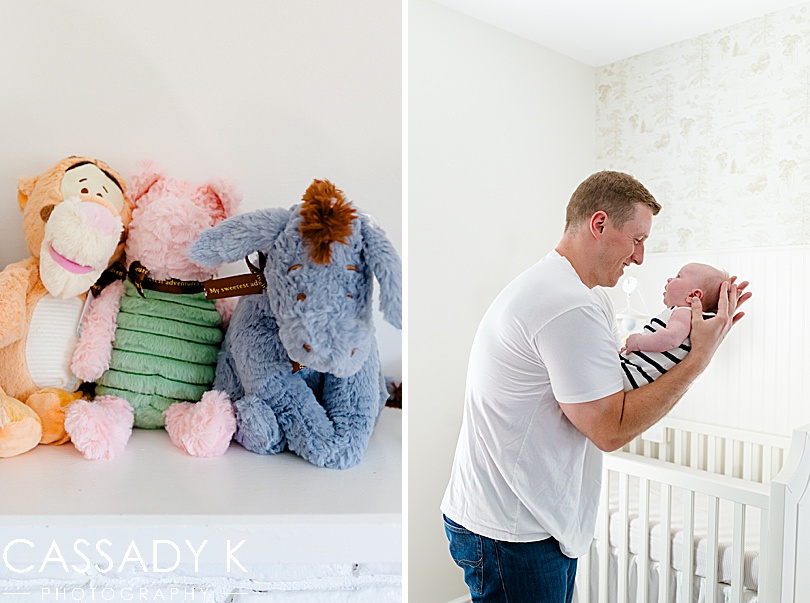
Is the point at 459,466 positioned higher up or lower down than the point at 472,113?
lower down

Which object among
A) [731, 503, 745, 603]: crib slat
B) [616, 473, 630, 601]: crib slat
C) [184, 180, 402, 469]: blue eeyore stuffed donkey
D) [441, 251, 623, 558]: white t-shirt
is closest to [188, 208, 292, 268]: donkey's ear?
[184, 180, 402, 469]: blue eeyore stuffed donkey

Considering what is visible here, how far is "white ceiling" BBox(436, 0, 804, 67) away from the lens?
7.68 ft

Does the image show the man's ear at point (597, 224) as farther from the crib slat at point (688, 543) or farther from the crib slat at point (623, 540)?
the crib slat at point (623, 540)

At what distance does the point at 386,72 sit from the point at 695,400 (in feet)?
7.59

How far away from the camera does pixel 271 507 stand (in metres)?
0.60

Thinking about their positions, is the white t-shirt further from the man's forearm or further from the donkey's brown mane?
the donkey's brown mane

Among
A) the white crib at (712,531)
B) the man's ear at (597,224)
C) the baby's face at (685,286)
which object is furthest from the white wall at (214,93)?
the white crib at (712,531)

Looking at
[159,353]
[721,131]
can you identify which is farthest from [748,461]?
[159,353]

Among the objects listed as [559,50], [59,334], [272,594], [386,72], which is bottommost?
[272,594]

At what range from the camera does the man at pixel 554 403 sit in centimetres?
108

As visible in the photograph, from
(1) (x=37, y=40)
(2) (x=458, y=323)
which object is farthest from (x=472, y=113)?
(1) (x=37, y=40)

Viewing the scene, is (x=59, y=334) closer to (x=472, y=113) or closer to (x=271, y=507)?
(x=271, y=507)

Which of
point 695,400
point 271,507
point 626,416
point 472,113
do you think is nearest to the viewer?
point 271,507

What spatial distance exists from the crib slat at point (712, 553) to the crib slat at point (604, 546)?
1.21 feet
